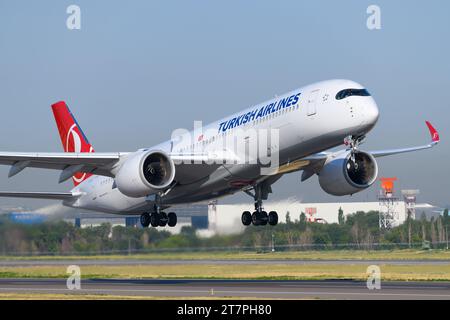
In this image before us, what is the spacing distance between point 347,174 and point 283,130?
21.2 ft

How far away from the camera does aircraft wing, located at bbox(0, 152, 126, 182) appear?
40781 millimetres

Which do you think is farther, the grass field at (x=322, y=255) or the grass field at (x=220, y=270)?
the grass field at (x=322, y=255)

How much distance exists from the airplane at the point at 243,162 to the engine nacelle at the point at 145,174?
0.15 ft

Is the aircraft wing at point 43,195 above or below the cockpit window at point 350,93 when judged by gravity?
below

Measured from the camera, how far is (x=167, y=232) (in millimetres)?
50531

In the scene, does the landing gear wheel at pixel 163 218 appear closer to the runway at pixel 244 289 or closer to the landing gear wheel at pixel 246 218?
the runway at pixel 244 289

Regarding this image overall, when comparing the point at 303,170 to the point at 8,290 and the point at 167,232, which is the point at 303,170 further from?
the point at 8,290

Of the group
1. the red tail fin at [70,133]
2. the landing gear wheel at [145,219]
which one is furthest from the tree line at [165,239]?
the landing gear wheel at [145,219]

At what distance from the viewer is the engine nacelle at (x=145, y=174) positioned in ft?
129

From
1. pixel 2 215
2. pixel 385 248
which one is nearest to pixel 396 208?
pixel 385 248

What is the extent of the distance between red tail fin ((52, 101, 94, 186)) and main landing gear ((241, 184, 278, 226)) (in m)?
11.0

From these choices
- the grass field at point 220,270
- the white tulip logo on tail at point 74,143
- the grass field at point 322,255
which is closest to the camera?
the grass field at point 220,270

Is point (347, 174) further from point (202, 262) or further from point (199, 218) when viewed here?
point (202, 262)

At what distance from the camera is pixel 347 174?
42531 millimetres
